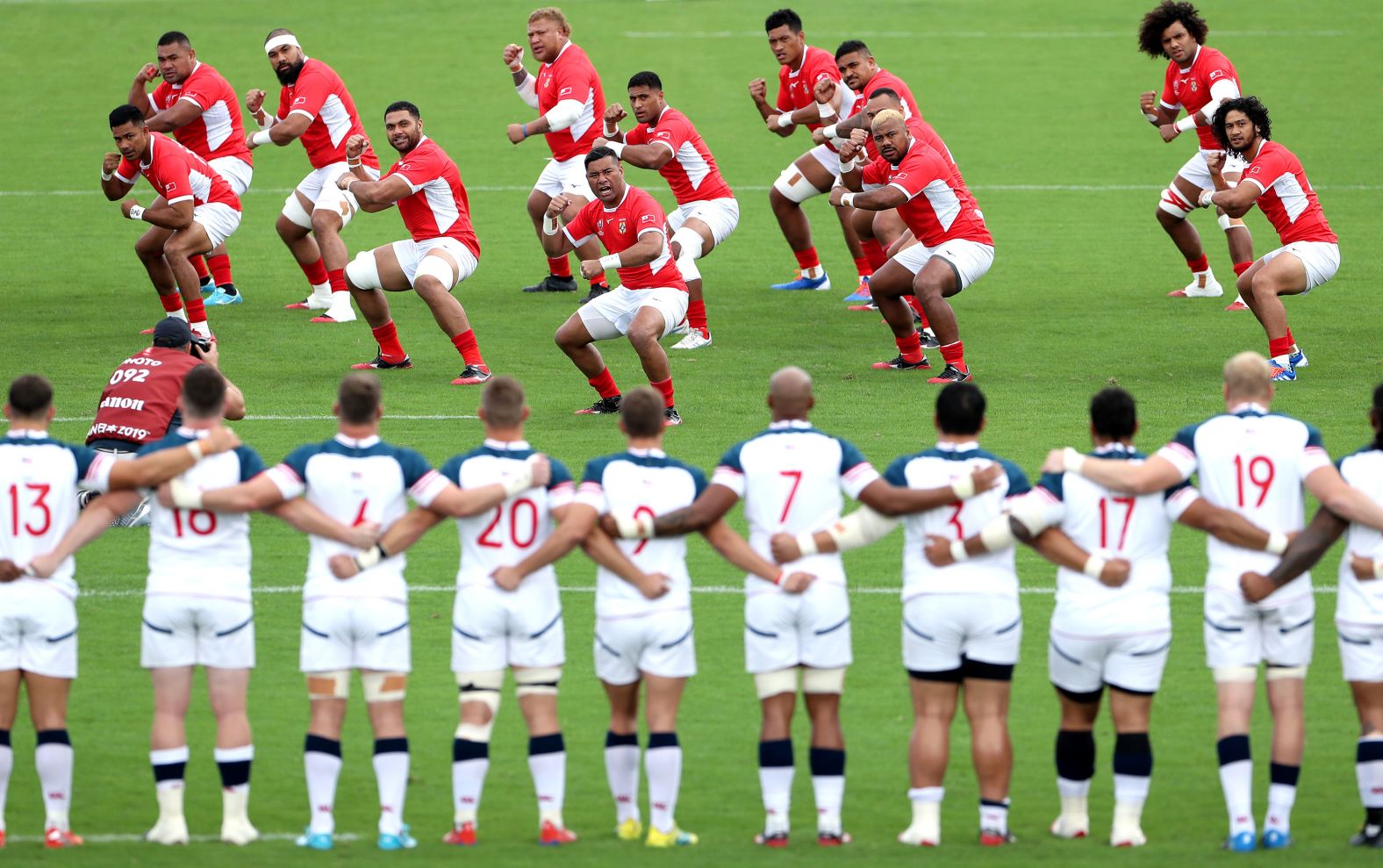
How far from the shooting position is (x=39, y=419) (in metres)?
6.79

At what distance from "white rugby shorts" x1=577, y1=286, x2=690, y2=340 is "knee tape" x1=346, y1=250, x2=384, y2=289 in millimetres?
1928

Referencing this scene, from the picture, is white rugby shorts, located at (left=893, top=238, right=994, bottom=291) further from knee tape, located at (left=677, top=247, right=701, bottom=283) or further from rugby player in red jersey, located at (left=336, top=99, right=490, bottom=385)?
rugby player in red jersey, located at (left=336, top=99, right=490, bottom=385)

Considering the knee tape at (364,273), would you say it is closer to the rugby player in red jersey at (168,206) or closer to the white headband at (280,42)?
the rugby player in red jersey at (168,206)

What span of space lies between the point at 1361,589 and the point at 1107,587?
93 centimetres

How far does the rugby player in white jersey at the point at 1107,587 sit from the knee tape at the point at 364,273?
7514 millimetres

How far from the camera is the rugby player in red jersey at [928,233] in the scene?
42.7 feet

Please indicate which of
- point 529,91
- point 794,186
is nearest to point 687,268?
point 794,186

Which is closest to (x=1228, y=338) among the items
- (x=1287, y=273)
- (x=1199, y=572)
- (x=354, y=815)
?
(x=1287, y=273)

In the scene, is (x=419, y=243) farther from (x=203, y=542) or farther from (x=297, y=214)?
(x=203, y=542)

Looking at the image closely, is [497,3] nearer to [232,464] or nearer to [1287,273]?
Result: [1287,273]

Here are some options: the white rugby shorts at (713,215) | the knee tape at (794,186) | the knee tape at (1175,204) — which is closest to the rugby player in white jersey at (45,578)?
the white rugby shorts at (713,215)

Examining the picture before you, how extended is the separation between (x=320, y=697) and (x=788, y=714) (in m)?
1.67

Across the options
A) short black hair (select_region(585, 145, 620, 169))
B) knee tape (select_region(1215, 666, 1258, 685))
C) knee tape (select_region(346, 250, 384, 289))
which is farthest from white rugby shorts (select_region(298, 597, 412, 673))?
knee tape (select_region(346, 250, 384, 289))

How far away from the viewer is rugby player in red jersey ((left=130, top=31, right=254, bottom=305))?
50.5ft
